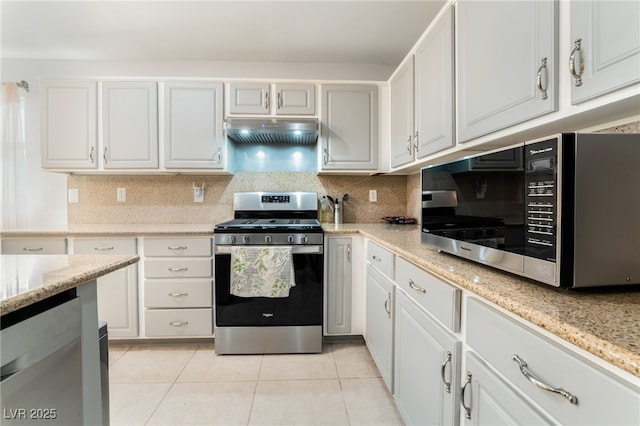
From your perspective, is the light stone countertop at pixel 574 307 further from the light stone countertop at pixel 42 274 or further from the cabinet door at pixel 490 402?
the light stone countertop at pixel 42 274

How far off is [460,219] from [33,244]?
2.78 m

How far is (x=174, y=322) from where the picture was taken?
217 cm

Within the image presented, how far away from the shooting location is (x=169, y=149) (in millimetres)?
2359

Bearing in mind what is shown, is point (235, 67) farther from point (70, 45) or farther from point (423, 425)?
point (423, 425)

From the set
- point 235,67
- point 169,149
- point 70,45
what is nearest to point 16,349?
point 169,149

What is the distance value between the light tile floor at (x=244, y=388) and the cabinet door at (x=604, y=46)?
63.0 inches

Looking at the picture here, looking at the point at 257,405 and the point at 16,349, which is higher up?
the point at 16,349

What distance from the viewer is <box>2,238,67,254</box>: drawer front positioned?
2.08m

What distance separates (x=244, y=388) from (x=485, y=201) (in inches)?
65.8

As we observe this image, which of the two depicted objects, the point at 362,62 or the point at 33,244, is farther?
the point at 362,62

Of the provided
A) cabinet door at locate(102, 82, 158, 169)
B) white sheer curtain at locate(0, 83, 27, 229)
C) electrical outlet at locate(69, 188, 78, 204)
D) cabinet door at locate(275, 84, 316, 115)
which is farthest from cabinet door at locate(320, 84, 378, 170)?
white sheer curtain at locate(0, 83, 27, 229)

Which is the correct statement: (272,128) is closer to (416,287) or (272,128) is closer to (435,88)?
(435,88)

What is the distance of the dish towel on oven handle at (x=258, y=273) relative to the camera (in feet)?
6.76

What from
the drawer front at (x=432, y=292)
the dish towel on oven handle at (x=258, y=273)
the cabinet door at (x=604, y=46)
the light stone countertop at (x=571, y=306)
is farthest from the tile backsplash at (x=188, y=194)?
the cabinet door at (x=604, y=46)
